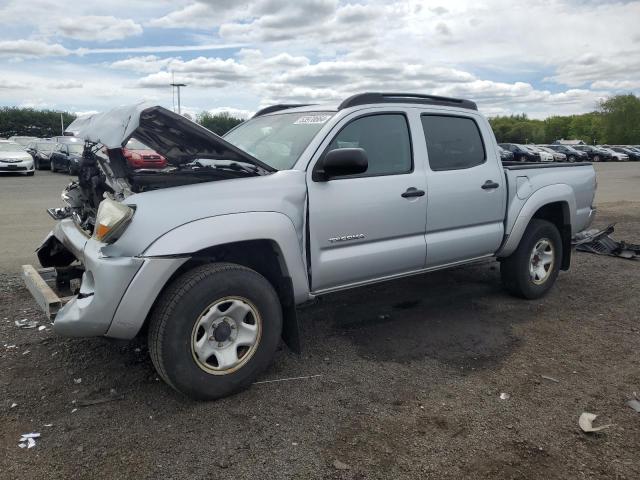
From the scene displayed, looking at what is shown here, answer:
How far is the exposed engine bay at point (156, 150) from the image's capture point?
11.0ft

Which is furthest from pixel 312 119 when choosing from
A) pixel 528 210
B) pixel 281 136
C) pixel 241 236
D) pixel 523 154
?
pixel 523 154

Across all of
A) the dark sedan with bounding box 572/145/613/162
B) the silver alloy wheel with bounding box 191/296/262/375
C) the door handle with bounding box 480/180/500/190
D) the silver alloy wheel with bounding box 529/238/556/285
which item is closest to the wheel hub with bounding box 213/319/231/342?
the silver alloy wheel with bounding box 191/296/262/375

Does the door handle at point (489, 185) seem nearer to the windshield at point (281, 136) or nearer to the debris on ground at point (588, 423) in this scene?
the windshield at point (281, 136)

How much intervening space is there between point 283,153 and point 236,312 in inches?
51.3

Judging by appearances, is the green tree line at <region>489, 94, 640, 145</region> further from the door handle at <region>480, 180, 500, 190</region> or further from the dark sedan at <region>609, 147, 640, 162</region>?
the door handle at <region>480, 180, 500, 190</region>

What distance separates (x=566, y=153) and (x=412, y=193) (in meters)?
51.2

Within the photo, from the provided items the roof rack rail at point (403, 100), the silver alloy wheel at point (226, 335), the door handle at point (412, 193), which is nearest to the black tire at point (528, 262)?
the roof rack rail at point (403, 100)

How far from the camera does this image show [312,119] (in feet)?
14.0

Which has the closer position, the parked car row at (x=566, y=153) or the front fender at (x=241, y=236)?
the front fender at (x=241, y=236)

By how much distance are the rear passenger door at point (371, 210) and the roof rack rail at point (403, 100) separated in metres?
0.11

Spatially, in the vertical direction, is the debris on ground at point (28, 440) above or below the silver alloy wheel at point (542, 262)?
below

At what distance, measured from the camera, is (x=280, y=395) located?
3.57 meters

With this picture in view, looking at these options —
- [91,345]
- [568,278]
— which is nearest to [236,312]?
[91,345]

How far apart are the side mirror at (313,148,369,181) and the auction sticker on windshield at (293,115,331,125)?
1.74ft
